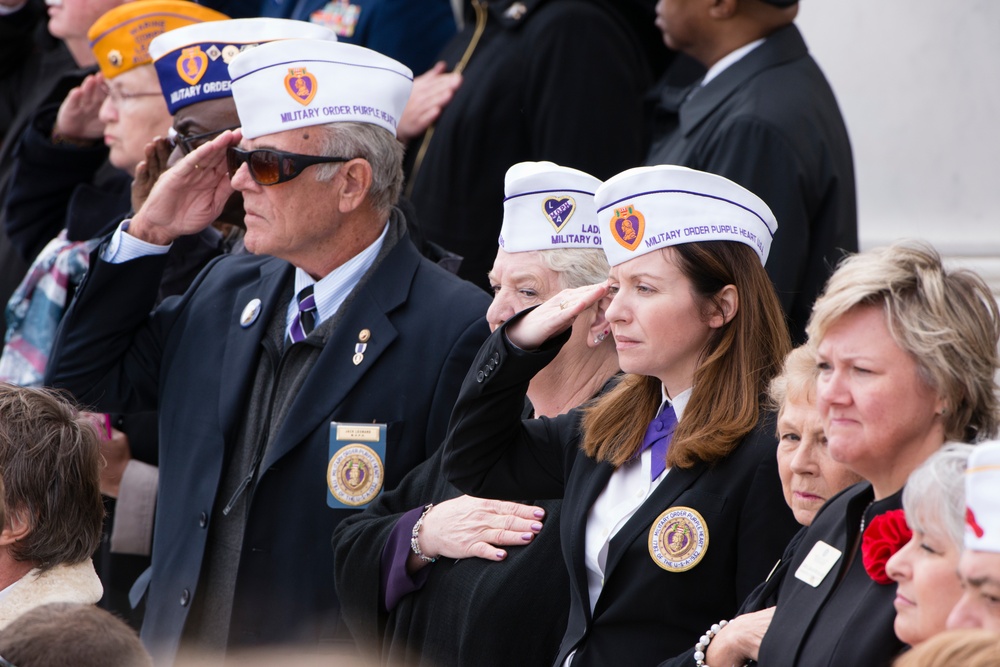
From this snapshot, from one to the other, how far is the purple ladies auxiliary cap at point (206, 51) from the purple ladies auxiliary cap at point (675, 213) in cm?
187

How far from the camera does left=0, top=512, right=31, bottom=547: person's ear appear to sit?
10.9 feet

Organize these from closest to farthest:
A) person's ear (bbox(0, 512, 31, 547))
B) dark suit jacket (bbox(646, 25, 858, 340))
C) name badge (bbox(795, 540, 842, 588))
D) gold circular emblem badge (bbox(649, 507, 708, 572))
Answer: name badge (bbox(795, 540, 842, 588)) < gold circular emblem badge (bbox(649, 507, 708, 572)) < person's ear (bbox(0, 512, 31, 547)) < dark suit jacket (bbox(646, 25, 858, 340))

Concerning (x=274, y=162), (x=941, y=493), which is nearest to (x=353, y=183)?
(x=274, y=162)

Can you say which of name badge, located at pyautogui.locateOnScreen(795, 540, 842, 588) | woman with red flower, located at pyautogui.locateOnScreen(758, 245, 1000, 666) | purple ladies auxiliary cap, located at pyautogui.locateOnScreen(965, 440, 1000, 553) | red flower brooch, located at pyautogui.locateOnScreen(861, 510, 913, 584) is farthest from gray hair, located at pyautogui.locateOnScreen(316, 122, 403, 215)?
purple ladies auxiliary cap, located at pyautogui.locateOnScreen(965, 440, 1000, 553)

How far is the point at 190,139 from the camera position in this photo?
5027mm

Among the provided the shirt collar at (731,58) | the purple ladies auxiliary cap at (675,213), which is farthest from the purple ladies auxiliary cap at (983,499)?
the shirt collar at (731,58)

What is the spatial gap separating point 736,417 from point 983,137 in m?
2.83

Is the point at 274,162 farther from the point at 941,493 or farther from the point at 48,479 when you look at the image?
the point at 941,493

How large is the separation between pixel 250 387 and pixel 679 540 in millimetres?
1768

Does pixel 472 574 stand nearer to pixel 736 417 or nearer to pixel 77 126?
pixel 736 417

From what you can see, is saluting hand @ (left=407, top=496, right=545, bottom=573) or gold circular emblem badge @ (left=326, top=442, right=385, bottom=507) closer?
saluting hand @ (left=407, top=496, right=545, bottom=573)

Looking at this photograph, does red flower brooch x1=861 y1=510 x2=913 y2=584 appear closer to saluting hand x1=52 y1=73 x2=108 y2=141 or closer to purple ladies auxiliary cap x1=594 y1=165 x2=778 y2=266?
purple ladies auxiliary cap x1=594 y1=165 x2=778 y2=266

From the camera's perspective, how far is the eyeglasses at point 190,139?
5.01 m

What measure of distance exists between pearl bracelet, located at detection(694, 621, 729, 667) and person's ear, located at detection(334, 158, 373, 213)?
1.96m
